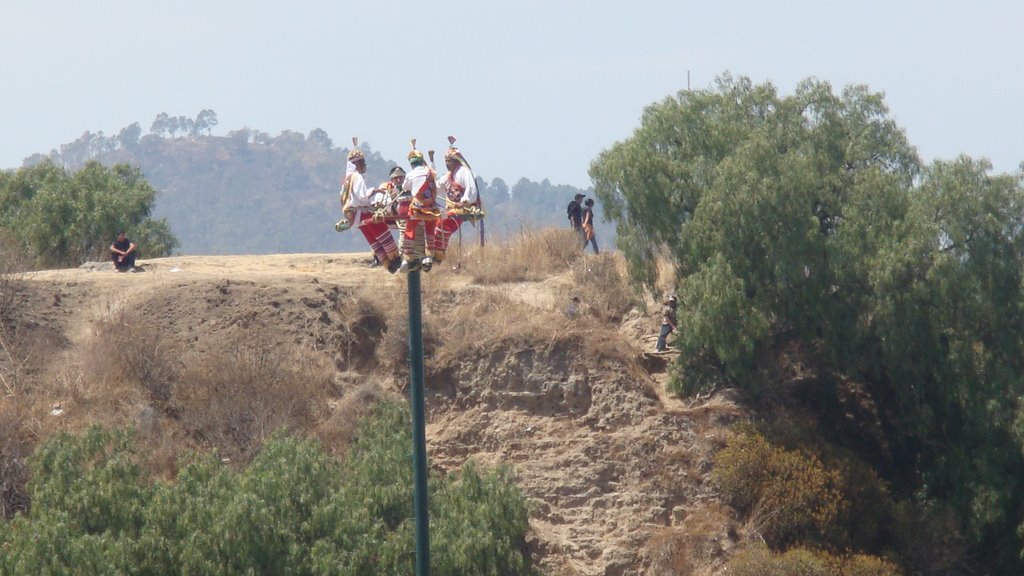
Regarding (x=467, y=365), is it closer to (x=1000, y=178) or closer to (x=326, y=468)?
(x=326, y=468)

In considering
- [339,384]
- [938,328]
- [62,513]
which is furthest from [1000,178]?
[62,513]

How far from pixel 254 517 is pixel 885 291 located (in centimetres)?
994

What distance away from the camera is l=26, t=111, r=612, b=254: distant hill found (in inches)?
5187

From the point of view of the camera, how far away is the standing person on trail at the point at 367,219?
14.1 metres

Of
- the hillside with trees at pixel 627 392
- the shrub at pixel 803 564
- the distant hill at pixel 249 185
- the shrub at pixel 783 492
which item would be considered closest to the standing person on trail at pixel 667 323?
the hillside with trees at pixel 627 392

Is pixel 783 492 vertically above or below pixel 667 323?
below

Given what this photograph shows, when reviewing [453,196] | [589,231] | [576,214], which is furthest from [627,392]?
[453,196]

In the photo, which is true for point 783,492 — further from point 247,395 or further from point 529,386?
point 247,395

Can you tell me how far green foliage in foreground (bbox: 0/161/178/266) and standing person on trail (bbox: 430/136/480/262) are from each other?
19657 mm

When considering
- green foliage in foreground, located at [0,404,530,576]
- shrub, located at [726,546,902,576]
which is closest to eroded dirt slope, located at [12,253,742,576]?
shrub, located at [726,546,902,576]

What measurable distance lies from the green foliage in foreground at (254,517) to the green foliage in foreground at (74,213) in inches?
505

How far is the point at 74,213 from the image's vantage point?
35125 mm

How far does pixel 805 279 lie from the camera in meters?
23.3

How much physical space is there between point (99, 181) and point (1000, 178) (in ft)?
73.4
